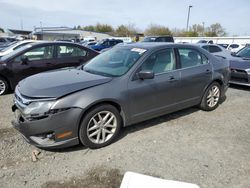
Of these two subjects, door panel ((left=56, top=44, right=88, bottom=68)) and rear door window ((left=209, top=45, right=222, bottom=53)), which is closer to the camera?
door panel ((left=56, top=44, right=88, bottom=68))


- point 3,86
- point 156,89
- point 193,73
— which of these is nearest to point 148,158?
point 156,89

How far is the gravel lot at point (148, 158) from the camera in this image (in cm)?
271

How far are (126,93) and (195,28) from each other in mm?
62533

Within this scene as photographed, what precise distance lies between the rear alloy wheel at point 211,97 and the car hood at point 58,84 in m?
2.51

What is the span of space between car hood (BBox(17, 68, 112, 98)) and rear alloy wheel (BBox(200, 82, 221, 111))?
98.9 inches

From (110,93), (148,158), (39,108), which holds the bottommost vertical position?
(148,158)

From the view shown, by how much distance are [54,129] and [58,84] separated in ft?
2.20

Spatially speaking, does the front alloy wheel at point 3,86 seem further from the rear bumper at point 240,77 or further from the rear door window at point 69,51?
the rear bumper at point 240,77

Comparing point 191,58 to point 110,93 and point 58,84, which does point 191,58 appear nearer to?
point 110,93

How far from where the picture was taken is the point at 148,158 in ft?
10.3

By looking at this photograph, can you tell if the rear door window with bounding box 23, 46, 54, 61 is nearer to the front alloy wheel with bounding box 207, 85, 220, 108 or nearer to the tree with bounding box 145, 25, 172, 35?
the front alloy wheel with bounding box 207, 85, 220, 108

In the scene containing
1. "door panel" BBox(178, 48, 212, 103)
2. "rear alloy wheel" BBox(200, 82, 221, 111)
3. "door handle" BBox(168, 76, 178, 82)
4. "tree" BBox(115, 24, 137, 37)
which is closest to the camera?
"door handle" BBox(168, 76, 178, 82)

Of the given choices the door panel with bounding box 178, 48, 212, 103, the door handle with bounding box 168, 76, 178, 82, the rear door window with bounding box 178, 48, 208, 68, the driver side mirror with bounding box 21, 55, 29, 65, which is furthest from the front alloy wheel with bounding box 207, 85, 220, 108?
the driver side mirror with bounding box 21, 55, 29, 65

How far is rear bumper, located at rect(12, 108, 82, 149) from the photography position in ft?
9.63
